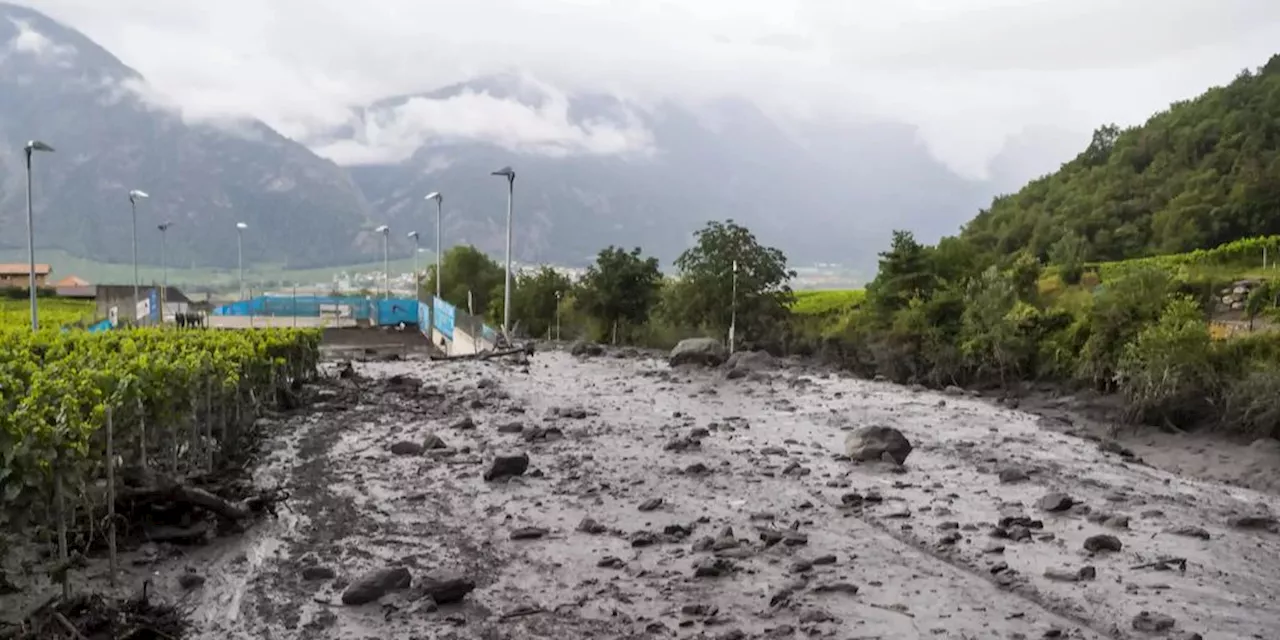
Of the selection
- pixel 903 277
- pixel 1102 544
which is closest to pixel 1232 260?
pixel 903 277

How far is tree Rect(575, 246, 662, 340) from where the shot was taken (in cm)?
5466

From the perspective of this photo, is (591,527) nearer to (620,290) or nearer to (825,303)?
(620,290)

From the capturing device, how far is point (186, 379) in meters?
16.4

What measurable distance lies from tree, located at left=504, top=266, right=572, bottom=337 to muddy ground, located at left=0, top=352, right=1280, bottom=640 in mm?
34821

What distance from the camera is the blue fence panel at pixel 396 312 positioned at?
71750 mm

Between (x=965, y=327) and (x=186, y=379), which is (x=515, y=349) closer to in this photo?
(x=965, y=327)

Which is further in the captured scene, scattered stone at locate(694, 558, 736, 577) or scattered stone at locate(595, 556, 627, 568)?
scattered stone at locate(595, 556, 627, 568)

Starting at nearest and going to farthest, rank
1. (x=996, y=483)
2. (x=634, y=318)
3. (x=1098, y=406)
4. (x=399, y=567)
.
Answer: (x=399, y=567) < (x=996, y=483) < (x=1098, y=406) < (x=634, y=318)

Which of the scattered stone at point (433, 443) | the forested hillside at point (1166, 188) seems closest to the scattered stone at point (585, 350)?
the scattered stone at point (433, 443)

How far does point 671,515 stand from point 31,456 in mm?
9062

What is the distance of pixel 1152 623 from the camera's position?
11188mm

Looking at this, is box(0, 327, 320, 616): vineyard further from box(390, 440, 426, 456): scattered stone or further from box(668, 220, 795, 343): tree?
box(668, 220, 795, 343): tree

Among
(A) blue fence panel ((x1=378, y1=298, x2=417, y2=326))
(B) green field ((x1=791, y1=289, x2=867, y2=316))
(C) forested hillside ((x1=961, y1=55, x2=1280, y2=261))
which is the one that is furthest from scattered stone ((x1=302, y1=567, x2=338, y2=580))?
(A) blue fence panel ((x1=378, y1=298, x2=417, y2=326))

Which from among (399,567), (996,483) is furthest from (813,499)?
(399,567)
